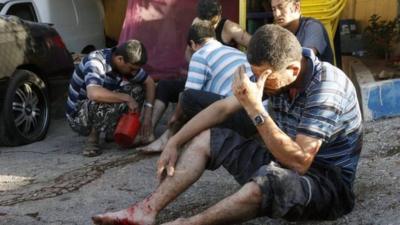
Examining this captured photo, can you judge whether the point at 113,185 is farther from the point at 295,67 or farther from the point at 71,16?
the point at 71,16

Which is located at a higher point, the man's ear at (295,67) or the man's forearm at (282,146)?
the man's ear at (295,67)

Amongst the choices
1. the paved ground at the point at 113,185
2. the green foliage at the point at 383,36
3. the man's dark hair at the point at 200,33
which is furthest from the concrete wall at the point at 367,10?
the man's dark hair at the point at 200,33

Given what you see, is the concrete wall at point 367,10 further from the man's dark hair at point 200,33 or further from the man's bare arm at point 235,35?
the man's dark hair at point 200,33

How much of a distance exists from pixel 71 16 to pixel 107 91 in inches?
157

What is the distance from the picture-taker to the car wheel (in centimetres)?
594

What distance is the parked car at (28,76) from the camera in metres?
5.96

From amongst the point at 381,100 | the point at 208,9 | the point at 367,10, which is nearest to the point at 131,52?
the point at 208,9

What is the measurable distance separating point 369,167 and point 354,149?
1.14 metres

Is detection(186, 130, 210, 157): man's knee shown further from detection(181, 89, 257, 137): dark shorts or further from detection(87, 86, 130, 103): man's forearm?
detection(87, 86, 130, 103): man's forearm

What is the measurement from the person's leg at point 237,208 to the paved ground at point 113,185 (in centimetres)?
53

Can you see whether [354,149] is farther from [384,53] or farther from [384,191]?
[384,53]

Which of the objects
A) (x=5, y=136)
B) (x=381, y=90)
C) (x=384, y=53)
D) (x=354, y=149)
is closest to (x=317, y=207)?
(x=354, y=149)

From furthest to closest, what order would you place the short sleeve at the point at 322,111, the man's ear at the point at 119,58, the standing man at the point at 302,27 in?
the man's ear at the point at 119,58 < the standing man at the point at 302,27 < the short sleeve at the point at 322,111

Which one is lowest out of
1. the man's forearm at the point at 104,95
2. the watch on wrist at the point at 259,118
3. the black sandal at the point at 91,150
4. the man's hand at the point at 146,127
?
the black sandal at the point at 91,150
